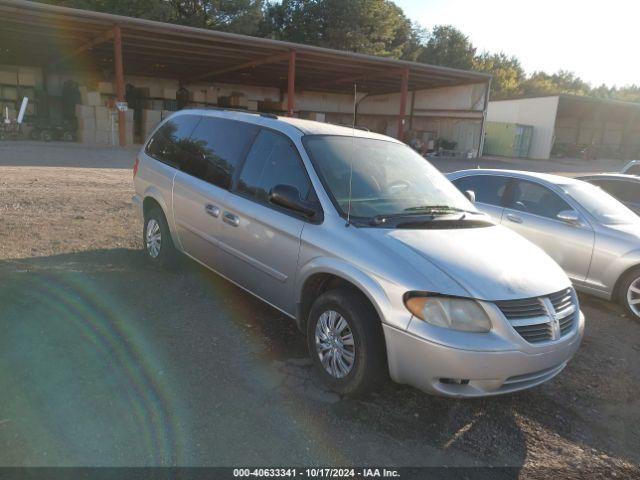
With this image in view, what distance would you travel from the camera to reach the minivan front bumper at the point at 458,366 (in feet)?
9.44

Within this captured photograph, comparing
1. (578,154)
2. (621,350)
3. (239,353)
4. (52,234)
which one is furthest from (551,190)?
(578,154)

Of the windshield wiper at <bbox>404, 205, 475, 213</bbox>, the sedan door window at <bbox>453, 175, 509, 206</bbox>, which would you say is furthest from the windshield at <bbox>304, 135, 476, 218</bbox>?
the sedan door window at <bbox>453, 175, 509, 206</bbox>

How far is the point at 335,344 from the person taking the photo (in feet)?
11.1

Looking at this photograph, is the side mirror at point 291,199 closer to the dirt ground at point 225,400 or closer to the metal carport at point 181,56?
the dirt ground at point 225,400

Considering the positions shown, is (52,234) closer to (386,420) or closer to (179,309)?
(179,309)

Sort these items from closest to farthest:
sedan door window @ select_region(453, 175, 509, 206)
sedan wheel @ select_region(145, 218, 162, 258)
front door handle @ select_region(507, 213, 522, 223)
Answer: sedan wheel @ select_region(145, 218, 162, 258) < front door handle @ select_region(507, 213, 522, 223) < sedan door window @ select_region(453, 175, 509, 206)

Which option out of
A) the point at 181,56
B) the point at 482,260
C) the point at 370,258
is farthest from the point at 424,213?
the point at 181,56

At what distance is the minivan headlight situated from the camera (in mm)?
2947

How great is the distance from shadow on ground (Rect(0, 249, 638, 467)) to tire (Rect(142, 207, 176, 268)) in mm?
1012

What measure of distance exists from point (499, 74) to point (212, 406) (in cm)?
7835

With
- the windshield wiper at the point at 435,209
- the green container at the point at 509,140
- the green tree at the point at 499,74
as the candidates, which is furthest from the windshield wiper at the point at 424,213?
the green tree at the point at 499,74

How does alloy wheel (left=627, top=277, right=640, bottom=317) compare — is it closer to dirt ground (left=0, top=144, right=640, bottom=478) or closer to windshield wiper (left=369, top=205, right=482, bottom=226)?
dirt ground (left=0, top=144, right=640, bottom=478)

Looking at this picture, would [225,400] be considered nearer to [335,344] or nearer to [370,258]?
[335,344]

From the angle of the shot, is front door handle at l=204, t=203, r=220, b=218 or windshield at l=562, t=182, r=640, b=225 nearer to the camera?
front door handle at l=204, t=203, r=220, b=218
